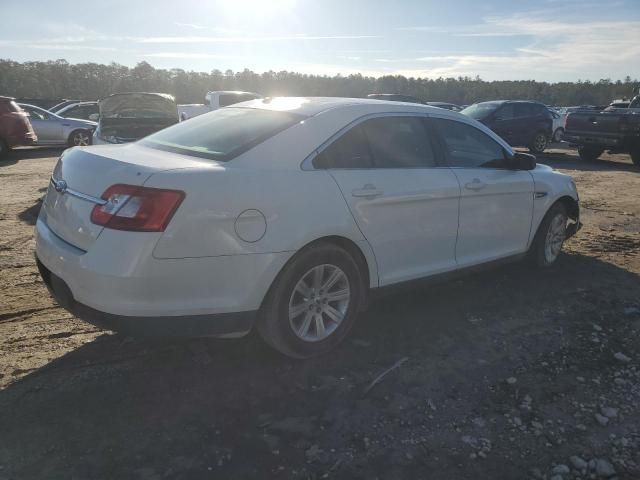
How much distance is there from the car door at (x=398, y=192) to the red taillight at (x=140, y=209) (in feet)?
3.39

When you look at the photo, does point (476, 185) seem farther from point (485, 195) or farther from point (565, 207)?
point (565, 207)

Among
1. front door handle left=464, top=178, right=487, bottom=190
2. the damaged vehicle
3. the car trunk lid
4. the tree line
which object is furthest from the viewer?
the tree line

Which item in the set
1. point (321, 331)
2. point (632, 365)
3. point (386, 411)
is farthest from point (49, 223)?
point (632, 365)

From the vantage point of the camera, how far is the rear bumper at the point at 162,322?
2.97m

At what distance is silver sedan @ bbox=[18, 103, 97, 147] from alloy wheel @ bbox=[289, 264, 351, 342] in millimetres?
15430

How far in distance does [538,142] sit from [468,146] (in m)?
15.2

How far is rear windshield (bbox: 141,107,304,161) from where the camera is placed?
3.48 m

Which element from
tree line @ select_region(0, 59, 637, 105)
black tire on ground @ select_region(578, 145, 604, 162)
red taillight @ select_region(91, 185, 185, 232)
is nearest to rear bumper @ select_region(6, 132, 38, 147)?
red taillight @ select_region(91, 185, 185, 232)

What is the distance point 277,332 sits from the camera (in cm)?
340

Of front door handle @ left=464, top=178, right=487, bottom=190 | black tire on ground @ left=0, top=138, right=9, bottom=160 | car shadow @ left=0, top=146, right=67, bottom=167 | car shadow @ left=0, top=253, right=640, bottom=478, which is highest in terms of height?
front door handle @ left=464, top=178, right=487, bottom=190

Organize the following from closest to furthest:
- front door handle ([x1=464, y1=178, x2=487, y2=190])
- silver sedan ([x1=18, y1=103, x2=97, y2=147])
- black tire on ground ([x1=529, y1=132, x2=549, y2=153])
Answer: front door handle ([x1=464, y1=178, x2=487, y2=190])
silver sedan ([x1=18, y1=103, x2=97, y2=147])
black tire on ground ([x1=529, y1=132, x2=549, y2=153])

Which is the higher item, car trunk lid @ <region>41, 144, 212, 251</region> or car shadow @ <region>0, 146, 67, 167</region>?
car trunk lid @ <region>41, 144, 212, 251</region>

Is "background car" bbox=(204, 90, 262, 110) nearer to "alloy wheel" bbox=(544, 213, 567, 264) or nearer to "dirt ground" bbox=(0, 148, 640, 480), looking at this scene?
"alloy wheel" bbox=(544, 213, 567, 264)

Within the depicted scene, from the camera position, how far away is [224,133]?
12.3ft
